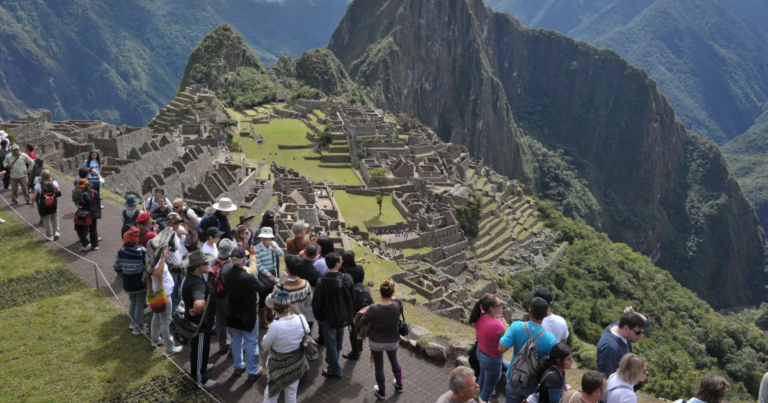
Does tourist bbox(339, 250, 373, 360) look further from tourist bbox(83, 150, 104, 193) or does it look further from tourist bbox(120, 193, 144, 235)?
tourist bbox(83, 150, 104, 193)

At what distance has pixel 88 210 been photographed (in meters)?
13.6

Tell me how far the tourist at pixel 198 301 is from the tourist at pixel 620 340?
5.68m

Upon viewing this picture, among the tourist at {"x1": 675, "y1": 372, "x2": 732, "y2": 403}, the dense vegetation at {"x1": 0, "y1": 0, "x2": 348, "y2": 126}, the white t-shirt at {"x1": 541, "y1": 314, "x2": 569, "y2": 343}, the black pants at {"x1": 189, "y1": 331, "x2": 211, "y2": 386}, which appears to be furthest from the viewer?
the dense vegetation at {"x1": 0, "y1": 0, "x2": 348, "y2": 126}

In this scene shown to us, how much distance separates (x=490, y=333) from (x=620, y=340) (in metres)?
1.77

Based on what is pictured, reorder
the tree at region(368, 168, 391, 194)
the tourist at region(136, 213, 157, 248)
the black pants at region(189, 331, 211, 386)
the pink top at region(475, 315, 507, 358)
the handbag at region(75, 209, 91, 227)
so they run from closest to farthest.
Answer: the pink top at region(475, 315, 507, 358), the black pants at region(189, 331, 211, 386), the tourist at region(136, 213, 157, 248), the handbag at region(75, 209, 91, 227), the tree at region(368, 168, 391, 194)

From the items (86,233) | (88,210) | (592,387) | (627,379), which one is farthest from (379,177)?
(592,387)

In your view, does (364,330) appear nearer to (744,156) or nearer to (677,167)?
(677,167)

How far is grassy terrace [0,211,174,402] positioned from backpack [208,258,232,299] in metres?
1.84

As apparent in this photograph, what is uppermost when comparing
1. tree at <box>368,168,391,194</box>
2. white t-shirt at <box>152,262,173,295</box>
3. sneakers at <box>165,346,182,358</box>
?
white t-shirt at <box>152,262,173,295</box>

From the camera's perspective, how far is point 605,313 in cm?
4397

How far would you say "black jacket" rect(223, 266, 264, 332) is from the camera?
8695 mm

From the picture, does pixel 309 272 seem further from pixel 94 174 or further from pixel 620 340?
pixel 94 174

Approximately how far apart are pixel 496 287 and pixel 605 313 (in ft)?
34.0

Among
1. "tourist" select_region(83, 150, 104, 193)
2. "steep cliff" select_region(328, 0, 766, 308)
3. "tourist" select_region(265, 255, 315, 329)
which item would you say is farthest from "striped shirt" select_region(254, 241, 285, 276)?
"steep cliff" select_region(328, 0, 766, 308)
